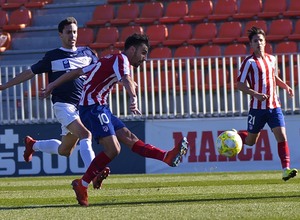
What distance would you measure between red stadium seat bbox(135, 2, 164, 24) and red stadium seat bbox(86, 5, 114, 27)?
814 mm

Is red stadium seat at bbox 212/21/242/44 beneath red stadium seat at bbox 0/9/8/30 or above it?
beneath

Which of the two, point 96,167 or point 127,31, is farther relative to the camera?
point 127,31

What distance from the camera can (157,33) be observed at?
2302 centimetres

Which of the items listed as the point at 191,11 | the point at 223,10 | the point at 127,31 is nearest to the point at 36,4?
the point at 127,31

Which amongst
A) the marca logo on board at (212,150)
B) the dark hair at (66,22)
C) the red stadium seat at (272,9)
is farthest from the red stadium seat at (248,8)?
the dark hair at (66,22)

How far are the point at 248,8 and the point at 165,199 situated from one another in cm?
1272

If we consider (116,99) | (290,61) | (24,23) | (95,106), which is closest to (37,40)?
(24,23)

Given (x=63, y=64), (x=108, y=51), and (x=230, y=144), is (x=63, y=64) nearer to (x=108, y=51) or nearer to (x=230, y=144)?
(x=230, y=144)

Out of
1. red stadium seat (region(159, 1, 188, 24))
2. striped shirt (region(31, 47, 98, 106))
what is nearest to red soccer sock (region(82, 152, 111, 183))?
striped shirt (region(31, 47, 98, 106))

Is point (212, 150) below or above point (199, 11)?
below

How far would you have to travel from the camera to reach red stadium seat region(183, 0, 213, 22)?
23.0 metres

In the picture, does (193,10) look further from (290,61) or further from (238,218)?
(238,218)

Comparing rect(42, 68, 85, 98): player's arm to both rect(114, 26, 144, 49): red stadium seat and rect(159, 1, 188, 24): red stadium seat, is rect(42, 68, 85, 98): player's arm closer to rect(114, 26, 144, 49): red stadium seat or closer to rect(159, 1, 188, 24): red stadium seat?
rect(114, 26, 144, 49): red stadium seat

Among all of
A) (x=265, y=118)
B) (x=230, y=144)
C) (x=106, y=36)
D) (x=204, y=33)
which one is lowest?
(x=230, y=144)
